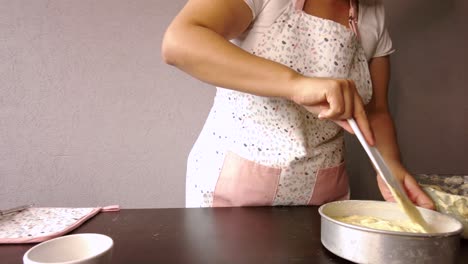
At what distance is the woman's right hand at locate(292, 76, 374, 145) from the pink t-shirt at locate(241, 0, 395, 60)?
228 millimetres

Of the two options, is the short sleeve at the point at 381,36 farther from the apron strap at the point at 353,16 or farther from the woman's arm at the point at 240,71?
the woman's arm at the point at 240,71

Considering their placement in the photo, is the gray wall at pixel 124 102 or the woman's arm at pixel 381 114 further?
the gray wall at pixel 124 102

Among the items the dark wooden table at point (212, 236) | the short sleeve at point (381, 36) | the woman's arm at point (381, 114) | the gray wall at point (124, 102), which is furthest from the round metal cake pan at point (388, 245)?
the gray wall at point (124, 102)

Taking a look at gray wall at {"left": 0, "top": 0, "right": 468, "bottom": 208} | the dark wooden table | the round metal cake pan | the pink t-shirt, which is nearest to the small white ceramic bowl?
the dark wooden table

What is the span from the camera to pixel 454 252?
456mm

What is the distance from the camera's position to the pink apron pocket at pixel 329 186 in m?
0.80

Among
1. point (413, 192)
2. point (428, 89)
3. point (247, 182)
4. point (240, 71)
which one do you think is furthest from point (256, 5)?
point (428, 89)

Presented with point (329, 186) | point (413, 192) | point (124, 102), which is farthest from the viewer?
point (124, 102)

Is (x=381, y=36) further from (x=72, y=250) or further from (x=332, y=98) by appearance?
(x=72, y=250)

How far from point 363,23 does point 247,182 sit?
0.44 meters

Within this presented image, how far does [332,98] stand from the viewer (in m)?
0.51

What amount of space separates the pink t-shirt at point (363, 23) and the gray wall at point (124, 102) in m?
0.37

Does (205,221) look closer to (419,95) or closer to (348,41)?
(348,41)

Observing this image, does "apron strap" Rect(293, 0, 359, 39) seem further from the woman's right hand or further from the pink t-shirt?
the woman's right hand
